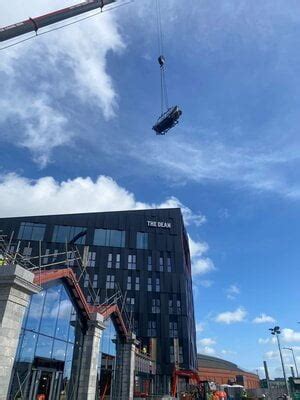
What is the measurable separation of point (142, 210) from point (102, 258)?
13775 mm

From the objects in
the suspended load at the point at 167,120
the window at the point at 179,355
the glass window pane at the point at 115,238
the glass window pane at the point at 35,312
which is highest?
the glass window pane at the point at 115,238

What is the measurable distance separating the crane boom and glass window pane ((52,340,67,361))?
843 inches

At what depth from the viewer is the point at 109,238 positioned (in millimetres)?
70438

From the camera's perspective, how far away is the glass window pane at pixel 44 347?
1738cm

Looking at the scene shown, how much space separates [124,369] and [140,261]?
1588 inches

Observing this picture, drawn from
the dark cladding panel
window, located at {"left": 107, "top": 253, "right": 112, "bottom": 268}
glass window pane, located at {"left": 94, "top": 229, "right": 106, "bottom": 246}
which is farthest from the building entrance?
glass window pane, located at {"left": 94, "top": 229, "right": 106, "bottom": 246}

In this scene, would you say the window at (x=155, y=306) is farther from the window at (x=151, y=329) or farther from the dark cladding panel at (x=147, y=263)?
the window at (x=151, y=329)

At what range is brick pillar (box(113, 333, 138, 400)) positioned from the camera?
91.6 feet

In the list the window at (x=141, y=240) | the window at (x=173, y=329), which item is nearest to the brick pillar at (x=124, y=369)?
the window at (x=173, y=329)

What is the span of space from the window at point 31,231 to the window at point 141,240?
18.8 metres

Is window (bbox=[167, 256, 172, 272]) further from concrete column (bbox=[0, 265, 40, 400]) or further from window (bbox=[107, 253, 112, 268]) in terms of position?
concrete column (bbox=[0, 265, 40, 400])

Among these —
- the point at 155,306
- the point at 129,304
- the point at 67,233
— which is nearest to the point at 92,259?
the point at 67,233

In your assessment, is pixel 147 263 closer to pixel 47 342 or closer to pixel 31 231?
pixel 31 231

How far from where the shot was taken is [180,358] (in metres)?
60.6
